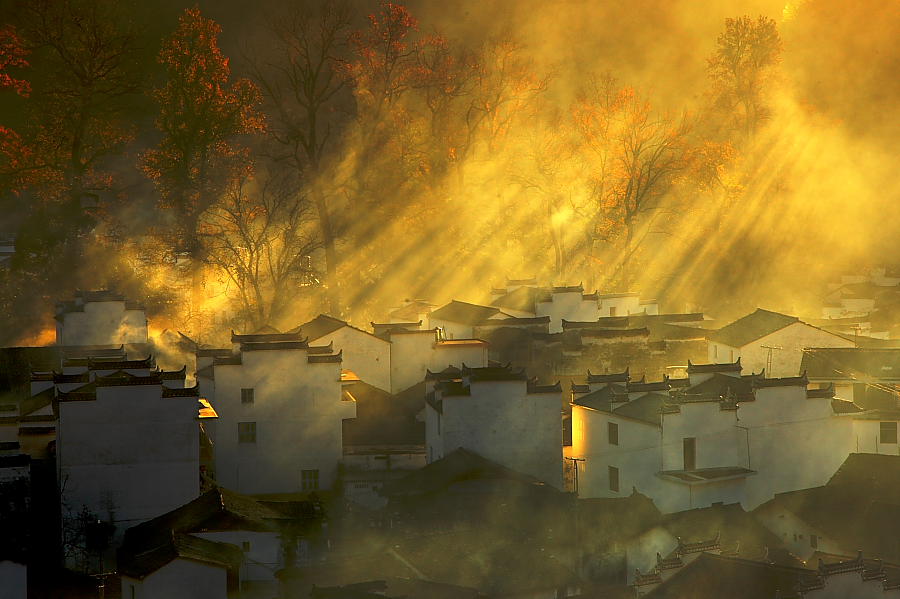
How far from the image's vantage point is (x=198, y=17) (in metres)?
41.8

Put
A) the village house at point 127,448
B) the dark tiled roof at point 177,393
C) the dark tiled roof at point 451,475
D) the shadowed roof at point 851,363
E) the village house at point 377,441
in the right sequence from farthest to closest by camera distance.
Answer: the shadowed roof at point 851,363 < the village house at point 377,441 < the dark tiled roof at point 451,475 < the dark tiled roof at point 177,393 < the village house at point 127,448

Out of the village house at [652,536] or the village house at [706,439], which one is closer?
the village house at [652,536]

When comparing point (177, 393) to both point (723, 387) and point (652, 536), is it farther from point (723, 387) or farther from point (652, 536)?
point (723, 387)

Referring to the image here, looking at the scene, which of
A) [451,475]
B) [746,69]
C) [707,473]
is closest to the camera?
[451,475]

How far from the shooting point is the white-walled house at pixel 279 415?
2711 centimetres

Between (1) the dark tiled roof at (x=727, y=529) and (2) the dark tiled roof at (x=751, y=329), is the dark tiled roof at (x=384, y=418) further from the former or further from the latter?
(2) the dark tiled roof at (x=751, y=329)

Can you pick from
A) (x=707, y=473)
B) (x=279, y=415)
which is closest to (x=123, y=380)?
(x=279, y=415)

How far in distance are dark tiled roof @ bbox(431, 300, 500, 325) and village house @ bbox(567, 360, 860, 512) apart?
343 inches

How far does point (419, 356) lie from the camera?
110 feet

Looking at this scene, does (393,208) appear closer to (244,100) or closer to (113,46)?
(244,100)

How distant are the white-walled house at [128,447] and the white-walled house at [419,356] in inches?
441

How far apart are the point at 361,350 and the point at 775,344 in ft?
45.8

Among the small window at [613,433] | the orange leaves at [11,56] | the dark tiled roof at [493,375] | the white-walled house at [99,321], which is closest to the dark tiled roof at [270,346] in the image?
the dark tiled roof at [493,375]

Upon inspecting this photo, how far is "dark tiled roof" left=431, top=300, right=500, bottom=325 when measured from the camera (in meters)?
37.8
